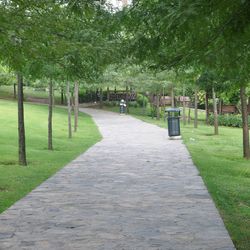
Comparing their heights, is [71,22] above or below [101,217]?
above

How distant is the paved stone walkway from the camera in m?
5.82

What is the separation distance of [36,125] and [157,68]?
23.5m

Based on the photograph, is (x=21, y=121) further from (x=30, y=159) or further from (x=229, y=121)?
(x=229, y=121)

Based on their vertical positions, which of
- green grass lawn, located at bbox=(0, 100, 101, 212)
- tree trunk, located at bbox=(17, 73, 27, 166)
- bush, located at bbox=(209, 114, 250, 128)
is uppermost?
tree trunk, located at bbox=(17, 73, 27, 166)

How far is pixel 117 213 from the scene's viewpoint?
7.46 m

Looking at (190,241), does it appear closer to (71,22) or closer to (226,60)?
(226,60)

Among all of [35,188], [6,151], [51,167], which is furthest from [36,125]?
[35,188]

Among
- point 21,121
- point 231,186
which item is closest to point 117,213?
point 231,186

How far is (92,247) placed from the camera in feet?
18.3

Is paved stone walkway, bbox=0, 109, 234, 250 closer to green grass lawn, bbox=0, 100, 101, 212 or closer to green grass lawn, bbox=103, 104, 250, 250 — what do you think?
green grass lawn, bbox=103, 104, 250, 250

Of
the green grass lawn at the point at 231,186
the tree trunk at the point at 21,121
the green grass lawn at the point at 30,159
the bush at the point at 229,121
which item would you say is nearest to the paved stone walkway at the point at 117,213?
the green grass lawn at the point at 231,186

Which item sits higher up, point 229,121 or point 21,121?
point 21,121

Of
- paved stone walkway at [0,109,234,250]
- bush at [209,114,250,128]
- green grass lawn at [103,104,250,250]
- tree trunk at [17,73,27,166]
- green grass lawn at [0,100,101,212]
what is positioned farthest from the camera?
bush at [209,114,250,128]

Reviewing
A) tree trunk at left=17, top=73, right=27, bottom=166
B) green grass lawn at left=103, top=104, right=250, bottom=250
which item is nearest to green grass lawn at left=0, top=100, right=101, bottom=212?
tree trunk at left=17, top=73, right=27, bottom=166
